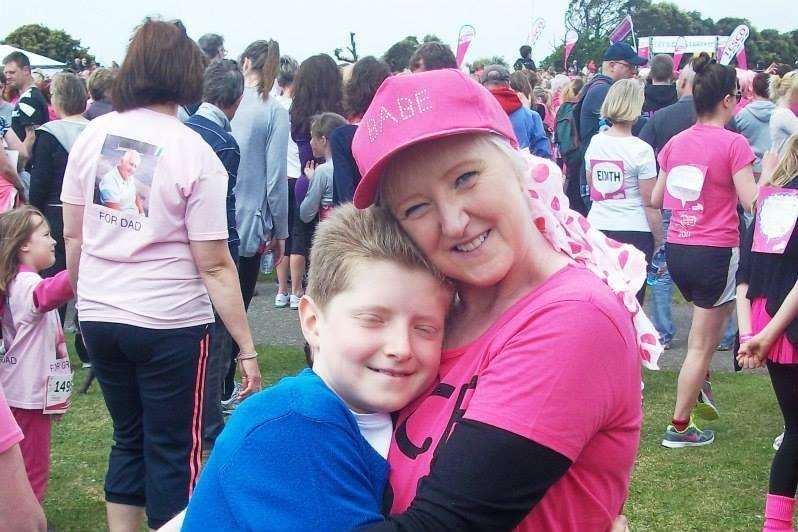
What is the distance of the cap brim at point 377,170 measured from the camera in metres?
1.55

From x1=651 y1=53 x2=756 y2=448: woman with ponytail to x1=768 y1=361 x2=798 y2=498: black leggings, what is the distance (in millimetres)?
1289

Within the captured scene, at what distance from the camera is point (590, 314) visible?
1.45m

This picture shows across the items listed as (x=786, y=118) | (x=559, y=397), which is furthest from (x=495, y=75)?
(x=559, y=397)

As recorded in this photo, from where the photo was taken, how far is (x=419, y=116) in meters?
1.58

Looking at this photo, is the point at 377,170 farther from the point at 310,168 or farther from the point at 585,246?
the point at 310,168

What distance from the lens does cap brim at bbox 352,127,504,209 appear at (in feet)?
5.09

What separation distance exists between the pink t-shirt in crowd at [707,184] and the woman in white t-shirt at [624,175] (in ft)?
2.70

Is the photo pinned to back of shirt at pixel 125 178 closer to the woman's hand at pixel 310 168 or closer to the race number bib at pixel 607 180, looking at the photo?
the race number bib at pixel 607 180

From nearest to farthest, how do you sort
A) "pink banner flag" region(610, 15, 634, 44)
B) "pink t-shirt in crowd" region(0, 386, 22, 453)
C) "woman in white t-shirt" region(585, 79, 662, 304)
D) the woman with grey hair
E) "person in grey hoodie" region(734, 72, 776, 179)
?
1. "pink t-shirt in crowd" region(0, 386, 22, 453)
2. the woman with grey hair
3. "woman in white t-shirt" region(585, 79, 662, 304)
4. "person in grey hoodie" region(734, 72, 776, 179)
5. "pink banner flag" region(610, 15, 634, 44)

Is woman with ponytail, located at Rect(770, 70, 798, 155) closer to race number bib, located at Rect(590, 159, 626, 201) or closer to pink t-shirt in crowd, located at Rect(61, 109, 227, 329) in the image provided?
race number bib, located at Rect(590, 159, 626, 201)

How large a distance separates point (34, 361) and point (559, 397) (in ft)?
10.4

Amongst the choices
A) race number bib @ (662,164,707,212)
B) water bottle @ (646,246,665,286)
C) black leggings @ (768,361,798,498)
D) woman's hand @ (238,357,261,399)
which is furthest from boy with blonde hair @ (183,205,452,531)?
water bottle @ (646,246,665,286)

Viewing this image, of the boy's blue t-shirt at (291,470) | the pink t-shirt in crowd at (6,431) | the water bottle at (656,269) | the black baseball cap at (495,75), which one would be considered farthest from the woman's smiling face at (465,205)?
the water bottle at (656,269)

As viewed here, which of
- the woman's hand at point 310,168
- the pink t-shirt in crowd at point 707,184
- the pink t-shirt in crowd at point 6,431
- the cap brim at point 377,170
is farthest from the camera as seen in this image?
the woman's hand at point 310,168
